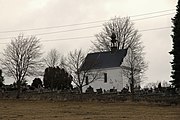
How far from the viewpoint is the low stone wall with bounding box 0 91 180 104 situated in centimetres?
4988

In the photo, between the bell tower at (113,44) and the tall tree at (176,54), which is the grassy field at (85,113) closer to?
the tall tree at (176,54)

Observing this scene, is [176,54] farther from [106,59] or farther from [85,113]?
[106,59]

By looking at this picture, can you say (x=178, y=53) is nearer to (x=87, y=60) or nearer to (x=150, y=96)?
(x=150, y=96)

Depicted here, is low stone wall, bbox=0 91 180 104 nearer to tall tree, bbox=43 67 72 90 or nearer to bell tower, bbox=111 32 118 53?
tall tree, bbox=43 67 72 90

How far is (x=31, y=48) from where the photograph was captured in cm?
5834

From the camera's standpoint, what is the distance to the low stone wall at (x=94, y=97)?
1964 inches

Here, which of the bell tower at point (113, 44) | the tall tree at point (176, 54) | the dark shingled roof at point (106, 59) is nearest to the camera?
the tall tree at point (176, 54)

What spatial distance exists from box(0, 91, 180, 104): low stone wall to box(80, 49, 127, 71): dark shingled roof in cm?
2079

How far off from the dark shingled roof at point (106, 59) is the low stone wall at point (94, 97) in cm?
2079

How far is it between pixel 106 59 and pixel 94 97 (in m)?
25.1

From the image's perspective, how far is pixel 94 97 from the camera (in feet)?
175

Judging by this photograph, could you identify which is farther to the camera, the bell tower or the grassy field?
the bell tower

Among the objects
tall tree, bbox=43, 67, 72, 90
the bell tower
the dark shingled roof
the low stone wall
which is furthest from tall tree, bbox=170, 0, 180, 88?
tall tree, bbox=43, 67, 72, 90

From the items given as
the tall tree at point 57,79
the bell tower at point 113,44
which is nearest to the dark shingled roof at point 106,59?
the bell tower at point 113,44
